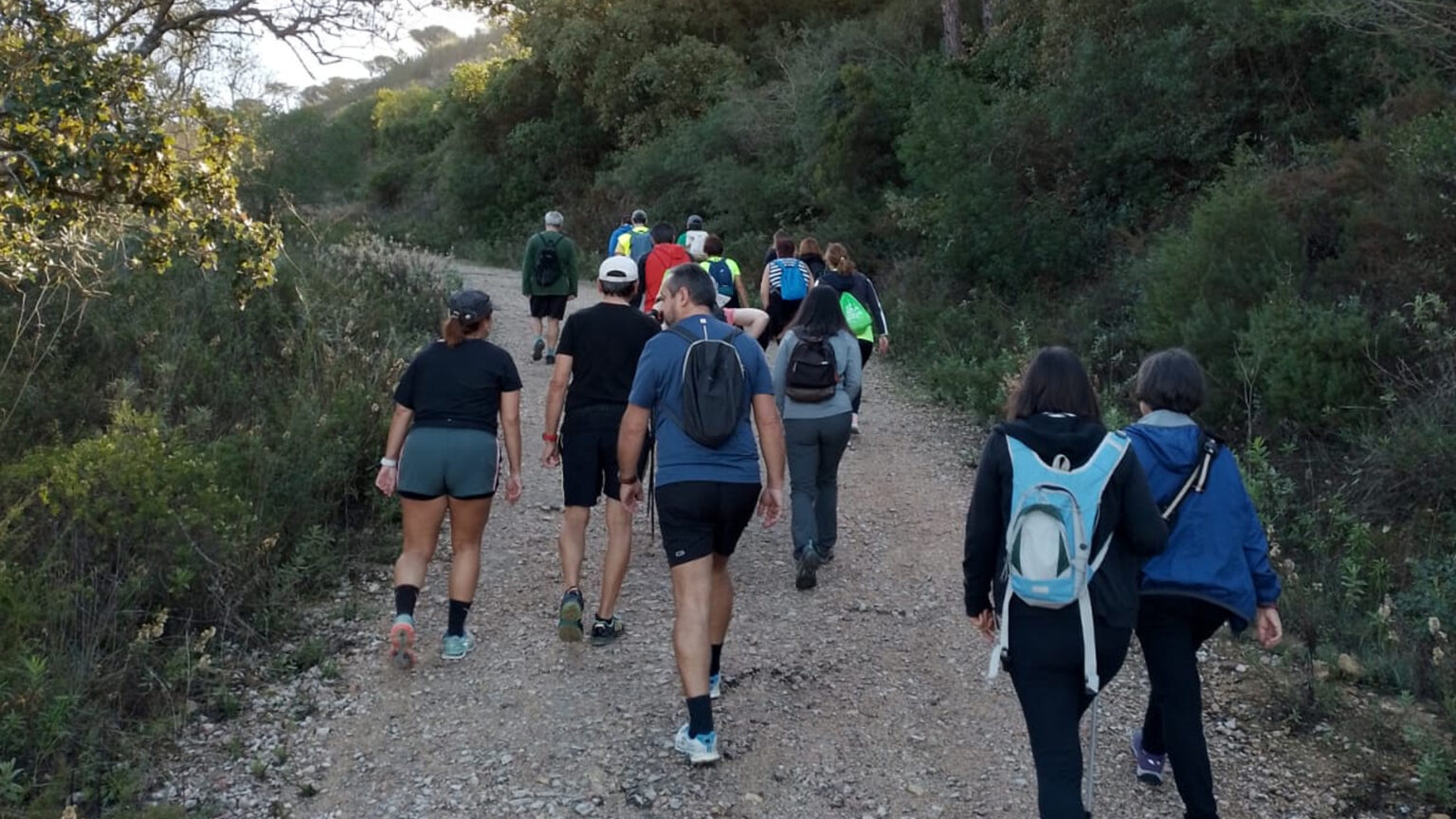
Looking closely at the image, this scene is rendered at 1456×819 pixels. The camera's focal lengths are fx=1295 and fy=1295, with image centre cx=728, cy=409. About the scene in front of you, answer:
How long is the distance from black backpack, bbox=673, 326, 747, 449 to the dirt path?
1.45 meters

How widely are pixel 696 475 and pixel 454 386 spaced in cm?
167

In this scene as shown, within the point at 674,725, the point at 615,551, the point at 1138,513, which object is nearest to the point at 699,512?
the point at 674,725

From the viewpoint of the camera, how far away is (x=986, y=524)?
4.10 m

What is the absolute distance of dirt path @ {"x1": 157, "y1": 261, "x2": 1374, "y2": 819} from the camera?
527 centimetres

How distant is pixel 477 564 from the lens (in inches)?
258

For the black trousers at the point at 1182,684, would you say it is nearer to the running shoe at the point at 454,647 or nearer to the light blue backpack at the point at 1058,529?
the light blue backpack at the point at 1058,529

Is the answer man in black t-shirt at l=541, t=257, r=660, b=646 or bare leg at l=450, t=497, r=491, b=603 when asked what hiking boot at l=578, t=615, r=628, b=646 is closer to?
man in black t-shirt at l=541, t=257, r=660, b=646

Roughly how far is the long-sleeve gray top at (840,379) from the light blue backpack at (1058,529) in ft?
11.3

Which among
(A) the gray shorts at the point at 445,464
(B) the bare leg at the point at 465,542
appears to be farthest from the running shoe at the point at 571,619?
(A) the gray shorts at the point at 445,464

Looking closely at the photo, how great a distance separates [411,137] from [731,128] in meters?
19.9

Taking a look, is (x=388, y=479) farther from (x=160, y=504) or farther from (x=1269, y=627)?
(x=1269, y=627)

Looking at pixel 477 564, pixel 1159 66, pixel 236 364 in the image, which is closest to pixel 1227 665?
pixel 477 564

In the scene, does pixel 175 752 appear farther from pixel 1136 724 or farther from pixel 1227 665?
pixel 1227 665

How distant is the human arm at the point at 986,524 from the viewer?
4062mm
